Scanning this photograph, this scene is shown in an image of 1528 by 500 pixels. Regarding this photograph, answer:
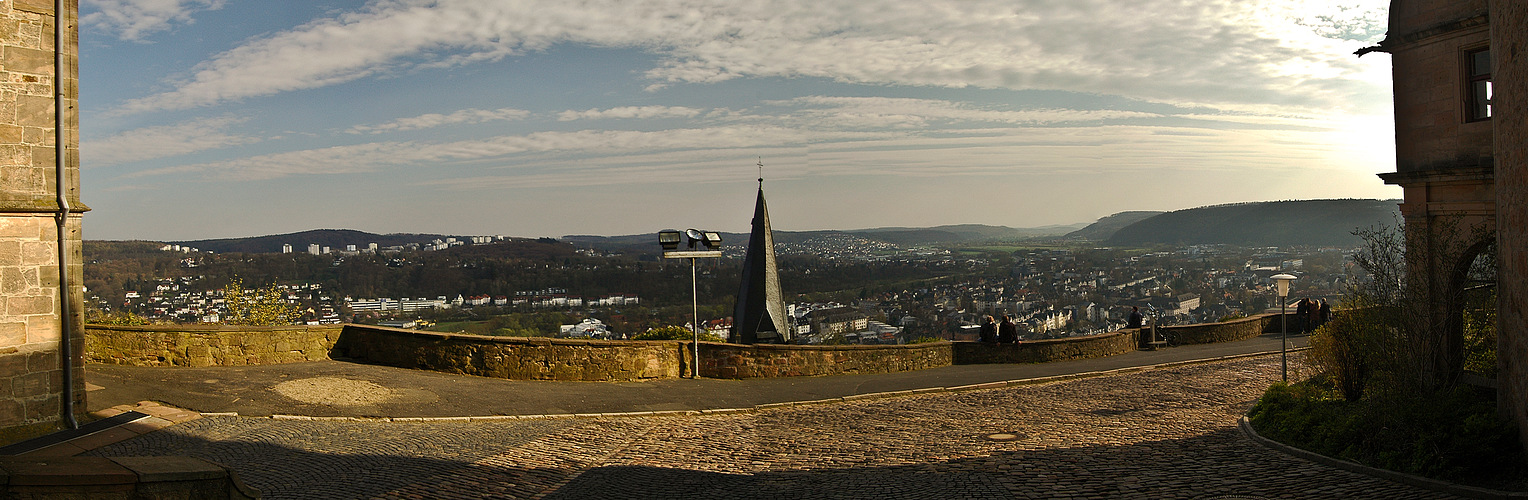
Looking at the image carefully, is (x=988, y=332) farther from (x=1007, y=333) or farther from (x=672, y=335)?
(x=672, y=335)

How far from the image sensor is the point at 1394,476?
7.39 meters

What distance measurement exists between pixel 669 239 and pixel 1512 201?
11133 mm

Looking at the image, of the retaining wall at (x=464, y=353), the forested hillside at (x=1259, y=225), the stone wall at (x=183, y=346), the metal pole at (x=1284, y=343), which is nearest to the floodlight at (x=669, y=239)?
the retaining wall at (x=464, y=353)

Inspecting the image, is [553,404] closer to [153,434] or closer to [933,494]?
[153,434]

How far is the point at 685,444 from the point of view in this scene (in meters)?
9.80

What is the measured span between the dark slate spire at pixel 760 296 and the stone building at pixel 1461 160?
17.9 m

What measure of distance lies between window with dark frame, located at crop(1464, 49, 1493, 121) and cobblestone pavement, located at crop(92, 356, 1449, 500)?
16.3 ft

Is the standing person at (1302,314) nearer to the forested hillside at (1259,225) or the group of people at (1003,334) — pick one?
the group of people at (1003,334)

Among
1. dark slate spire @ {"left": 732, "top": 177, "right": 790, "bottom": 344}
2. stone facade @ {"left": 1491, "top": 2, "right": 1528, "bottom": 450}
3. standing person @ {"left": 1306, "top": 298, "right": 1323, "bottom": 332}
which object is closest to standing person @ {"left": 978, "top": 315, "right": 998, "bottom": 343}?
dark slate spire @ {"left": 732, "top": 177, "right": 790, "bottom": 344}

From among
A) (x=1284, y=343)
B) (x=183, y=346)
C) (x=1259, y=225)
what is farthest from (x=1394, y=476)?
(x=1259, y=225)

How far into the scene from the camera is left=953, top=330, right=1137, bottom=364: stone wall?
19219 millimetres

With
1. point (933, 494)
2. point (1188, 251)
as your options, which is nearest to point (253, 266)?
point (933, 494)

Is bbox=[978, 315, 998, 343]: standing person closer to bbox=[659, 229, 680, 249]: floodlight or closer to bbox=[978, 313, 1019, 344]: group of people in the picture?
bbox=[978, 313, 1019, 344]: group of people

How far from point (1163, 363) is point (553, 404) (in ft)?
46.0
